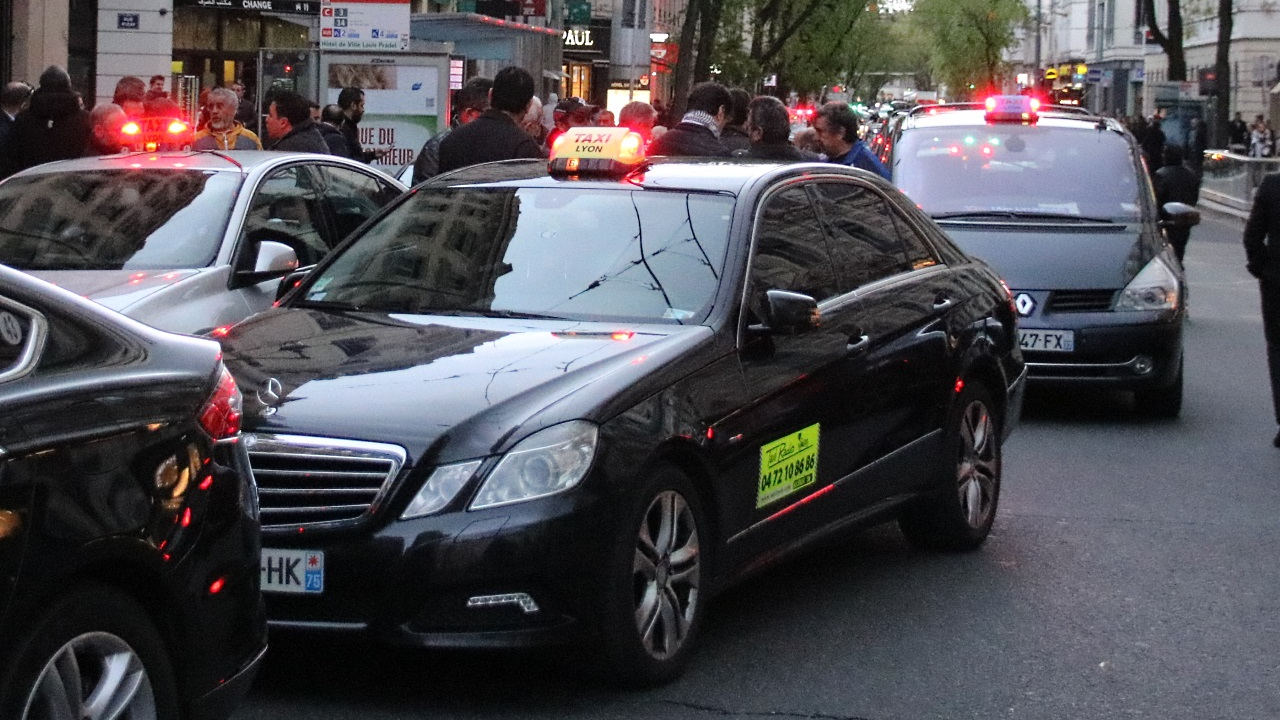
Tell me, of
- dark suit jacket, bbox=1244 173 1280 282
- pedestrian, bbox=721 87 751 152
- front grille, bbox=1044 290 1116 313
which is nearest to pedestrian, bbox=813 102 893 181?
pedestrian, bbox=721 87 751 152

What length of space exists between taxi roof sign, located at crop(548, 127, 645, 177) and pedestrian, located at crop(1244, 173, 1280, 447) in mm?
4933

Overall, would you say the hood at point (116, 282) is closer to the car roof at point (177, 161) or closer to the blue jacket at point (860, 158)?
the car roof at point (177, 161)

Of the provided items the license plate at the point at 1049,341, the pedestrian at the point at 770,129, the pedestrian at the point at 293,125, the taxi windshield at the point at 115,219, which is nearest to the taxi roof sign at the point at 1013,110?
the pedestrian at the point at 770,129

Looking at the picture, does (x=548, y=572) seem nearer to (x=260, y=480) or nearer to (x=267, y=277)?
(x=260, y=480)

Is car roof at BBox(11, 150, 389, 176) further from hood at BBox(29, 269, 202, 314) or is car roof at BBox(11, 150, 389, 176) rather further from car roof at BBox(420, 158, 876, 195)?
car roof at BBox(420, 158, 876, 195)

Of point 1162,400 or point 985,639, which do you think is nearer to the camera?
point 985,639

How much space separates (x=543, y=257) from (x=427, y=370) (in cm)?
103

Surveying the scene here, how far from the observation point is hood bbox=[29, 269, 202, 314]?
8305 millimetres

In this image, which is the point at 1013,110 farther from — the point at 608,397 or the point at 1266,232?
the point at 608,397

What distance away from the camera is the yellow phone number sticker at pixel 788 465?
6.31m

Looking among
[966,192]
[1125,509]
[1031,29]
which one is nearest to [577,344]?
[1125,509]

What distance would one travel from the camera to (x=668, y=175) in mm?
7152

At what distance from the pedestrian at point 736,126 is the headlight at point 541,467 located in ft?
24.5

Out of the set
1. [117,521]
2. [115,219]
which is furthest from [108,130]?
[117,521]
